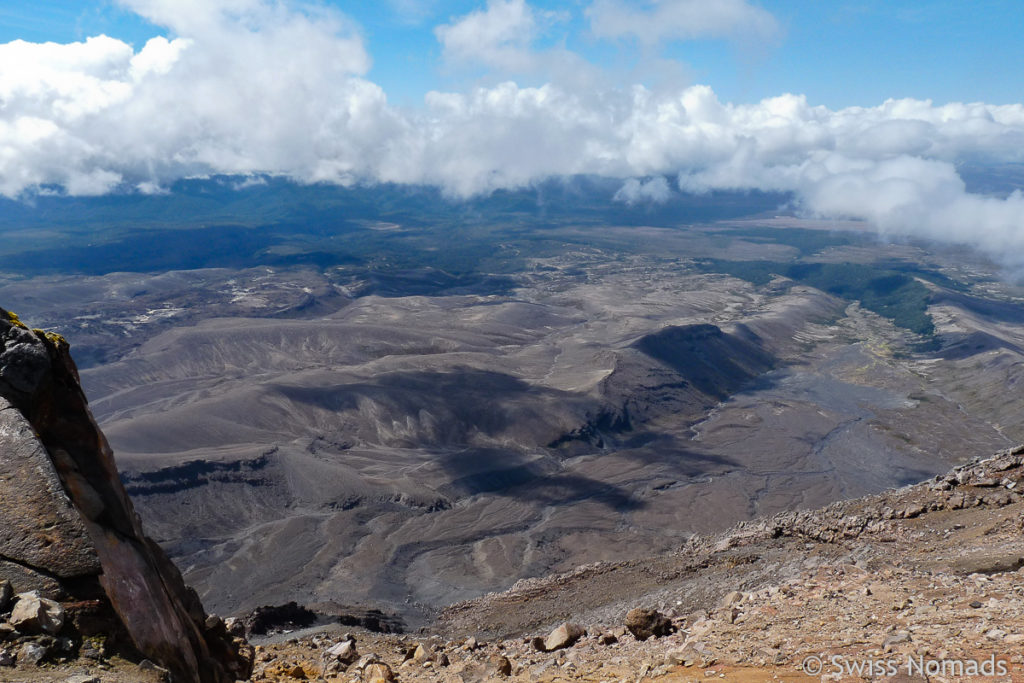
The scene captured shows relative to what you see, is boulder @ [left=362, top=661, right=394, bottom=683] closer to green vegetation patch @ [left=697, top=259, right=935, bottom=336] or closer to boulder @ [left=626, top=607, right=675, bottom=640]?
boulder @ [left=626, top=607, right=675, bottom=640]

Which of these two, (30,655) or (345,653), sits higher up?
(30,655)

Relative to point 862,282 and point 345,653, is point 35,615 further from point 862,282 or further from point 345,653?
point 862,282

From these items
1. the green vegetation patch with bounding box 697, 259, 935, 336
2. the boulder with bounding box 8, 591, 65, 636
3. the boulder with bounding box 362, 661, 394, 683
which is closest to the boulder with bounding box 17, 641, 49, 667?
the boulder with bounding box 8, 591, 65, 636

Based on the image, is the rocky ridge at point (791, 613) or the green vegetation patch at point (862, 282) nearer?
the rocky ridge at point (791, 613)

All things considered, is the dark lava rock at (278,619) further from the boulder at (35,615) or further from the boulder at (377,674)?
the boulder at (35,615)

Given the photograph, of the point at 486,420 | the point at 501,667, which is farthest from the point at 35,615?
the point at 486,420

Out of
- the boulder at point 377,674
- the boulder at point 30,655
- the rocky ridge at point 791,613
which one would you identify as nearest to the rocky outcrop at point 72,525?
the boulder at point 30,655
